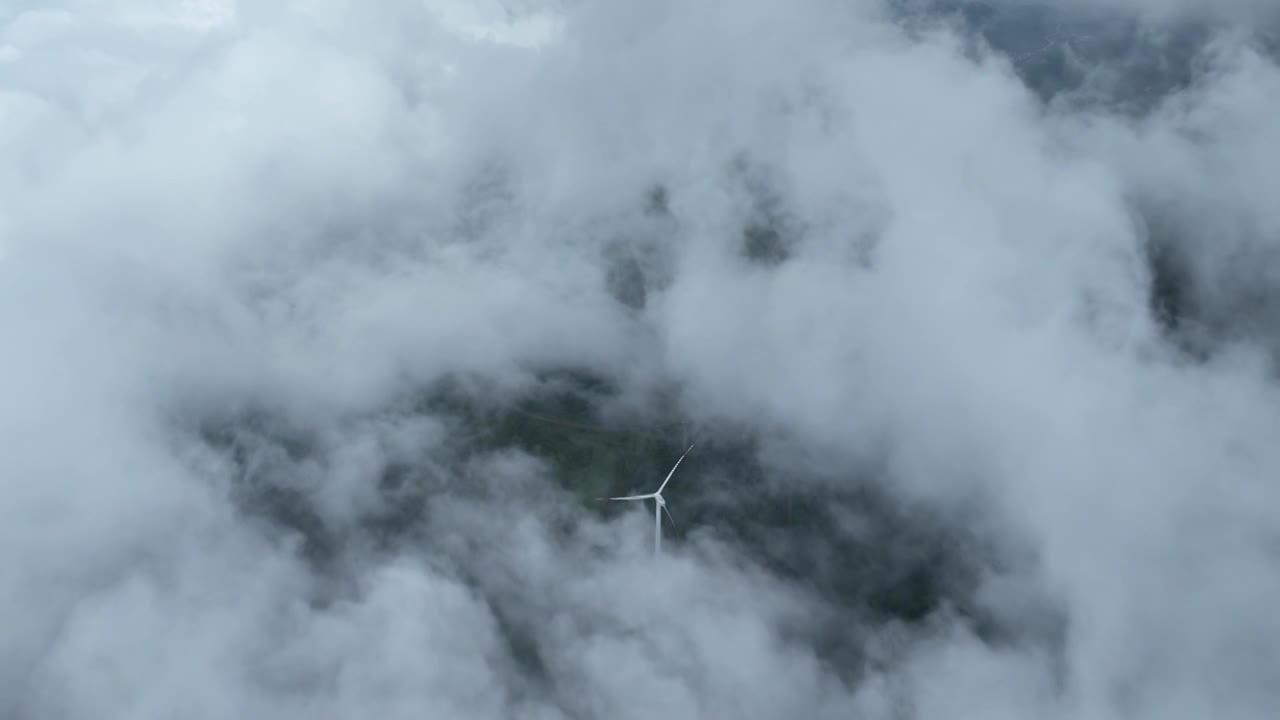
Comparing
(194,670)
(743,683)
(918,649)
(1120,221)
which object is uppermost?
(1120,221)

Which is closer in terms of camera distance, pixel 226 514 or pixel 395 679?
pixel 395 679

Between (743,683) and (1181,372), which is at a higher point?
(1181,372)

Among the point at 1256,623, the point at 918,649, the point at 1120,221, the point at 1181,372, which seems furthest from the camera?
the point at 1120,221

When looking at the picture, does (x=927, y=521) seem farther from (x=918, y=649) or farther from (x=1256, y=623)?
(x=1256, y=623)

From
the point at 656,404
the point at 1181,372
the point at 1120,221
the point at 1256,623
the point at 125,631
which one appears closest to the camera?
the point at 1256,623

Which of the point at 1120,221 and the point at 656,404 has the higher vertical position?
the point at 1120,221

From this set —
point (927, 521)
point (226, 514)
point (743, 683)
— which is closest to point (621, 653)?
point (743, 683)

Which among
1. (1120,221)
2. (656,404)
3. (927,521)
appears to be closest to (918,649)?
(927,521)

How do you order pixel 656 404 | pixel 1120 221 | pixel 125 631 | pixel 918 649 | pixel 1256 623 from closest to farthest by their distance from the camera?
pixel 1256 623
pixel 918 649
pixel 125 631
pixel 656 404
pixel 1120 221

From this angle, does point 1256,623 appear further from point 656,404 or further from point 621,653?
point 656,404
